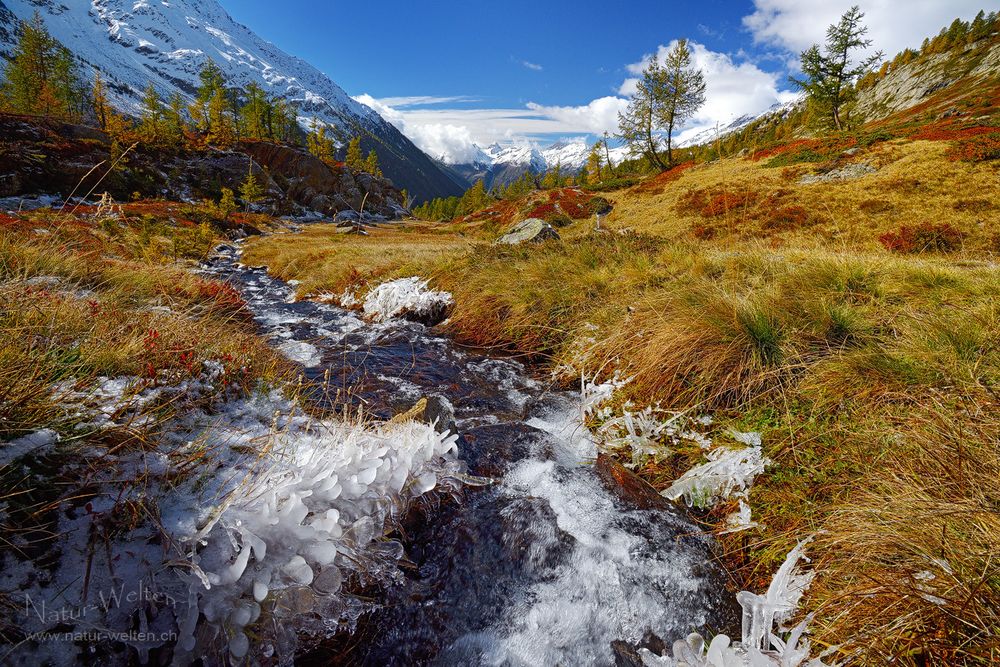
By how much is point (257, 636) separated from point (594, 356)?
13.0 feet

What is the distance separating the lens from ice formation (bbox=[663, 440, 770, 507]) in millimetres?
2746

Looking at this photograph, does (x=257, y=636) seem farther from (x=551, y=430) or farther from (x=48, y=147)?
(x=48, y=147)

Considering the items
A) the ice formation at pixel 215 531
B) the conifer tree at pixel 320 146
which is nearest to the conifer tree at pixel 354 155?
the conifer tree at pixel 320 146

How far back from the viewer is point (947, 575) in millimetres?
1511

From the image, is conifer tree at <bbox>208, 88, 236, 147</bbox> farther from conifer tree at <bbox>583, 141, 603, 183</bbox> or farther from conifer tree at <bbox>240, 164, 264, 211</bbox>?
conifer tree at <bbox>583, 141, 603, 183</bbox>

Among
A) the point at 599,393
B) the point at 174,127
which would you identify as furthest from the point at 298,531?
the point at 174,127

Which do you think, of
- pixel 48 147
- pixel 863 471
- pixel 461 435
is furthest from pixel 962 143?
pixel 48 147

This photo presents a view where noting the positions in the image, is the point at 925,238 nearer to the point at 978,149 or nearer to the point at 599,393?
the point at 978,149

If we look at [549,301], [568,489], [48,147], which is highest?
[48,147]

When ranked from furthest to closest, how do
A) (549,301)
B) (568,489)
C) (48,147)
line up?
1. (48,147)
2. (549,301)
3. (568,489)

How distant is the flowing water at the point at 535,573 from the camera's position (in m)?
2.10

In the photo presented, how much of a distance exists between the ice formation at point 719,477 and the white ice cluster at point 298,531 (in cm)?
194

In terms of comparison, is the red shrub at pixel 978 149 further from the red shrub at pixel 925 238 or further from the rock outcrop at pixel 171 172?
the rock outcrop at pixel 171 172

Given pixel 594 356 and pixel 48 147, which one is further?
pixel 48 147
